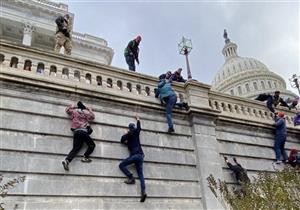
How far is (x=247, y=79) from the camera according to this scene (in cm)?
8019

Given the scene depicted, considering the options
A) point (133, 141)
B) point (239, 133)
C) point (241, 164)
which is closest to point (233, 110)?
point (239, 133)

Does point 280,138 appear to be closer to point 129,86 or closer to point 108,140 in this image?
point 129,86

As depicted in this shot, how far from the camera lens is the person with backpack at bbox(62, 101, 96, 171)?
887cm

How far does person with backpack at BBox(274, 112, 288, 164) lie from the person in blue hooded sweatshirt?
19.4 ft

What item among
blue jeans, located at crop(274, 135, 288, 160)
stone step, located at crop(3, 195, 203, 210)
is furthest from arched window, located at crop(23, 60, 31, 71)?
blue jeans, located at crop(274, 135, 288, 160)

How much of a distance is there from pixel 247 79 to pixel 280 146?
229 ft

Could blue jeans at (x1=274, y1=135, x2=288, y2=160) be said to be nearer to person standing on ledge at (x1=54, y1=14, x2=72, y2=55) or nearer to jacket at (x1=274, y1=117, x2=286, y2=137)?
jacket at (x1=274, y1=117, x2=286, y2=137)

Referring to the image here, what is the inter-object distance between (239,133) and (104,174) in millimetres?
5725

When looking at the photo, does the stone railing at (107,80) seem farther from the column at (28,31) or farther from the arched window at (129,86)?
the column at (28,31)

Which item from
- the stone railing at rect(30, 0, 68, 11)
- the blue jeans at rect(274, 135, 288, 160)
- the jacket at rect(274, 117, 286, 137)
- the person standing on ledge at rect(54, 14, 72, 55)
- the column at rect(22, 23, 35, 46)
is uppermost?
the stone railing at rect(30, 0, 68, 11)

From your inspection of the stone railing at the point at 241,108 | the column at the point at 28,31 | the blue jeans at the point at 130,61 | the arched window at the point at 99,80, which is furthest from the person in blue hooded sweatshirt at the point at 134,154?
the column at the point at 28,31

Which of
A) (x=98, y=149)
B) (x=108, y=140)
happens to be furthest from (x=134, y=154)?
(x=98, y=149)

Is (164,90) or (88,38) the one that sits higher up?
(88,38)

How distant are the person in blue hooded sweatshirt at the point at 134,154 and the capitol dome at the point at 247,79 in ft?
221
